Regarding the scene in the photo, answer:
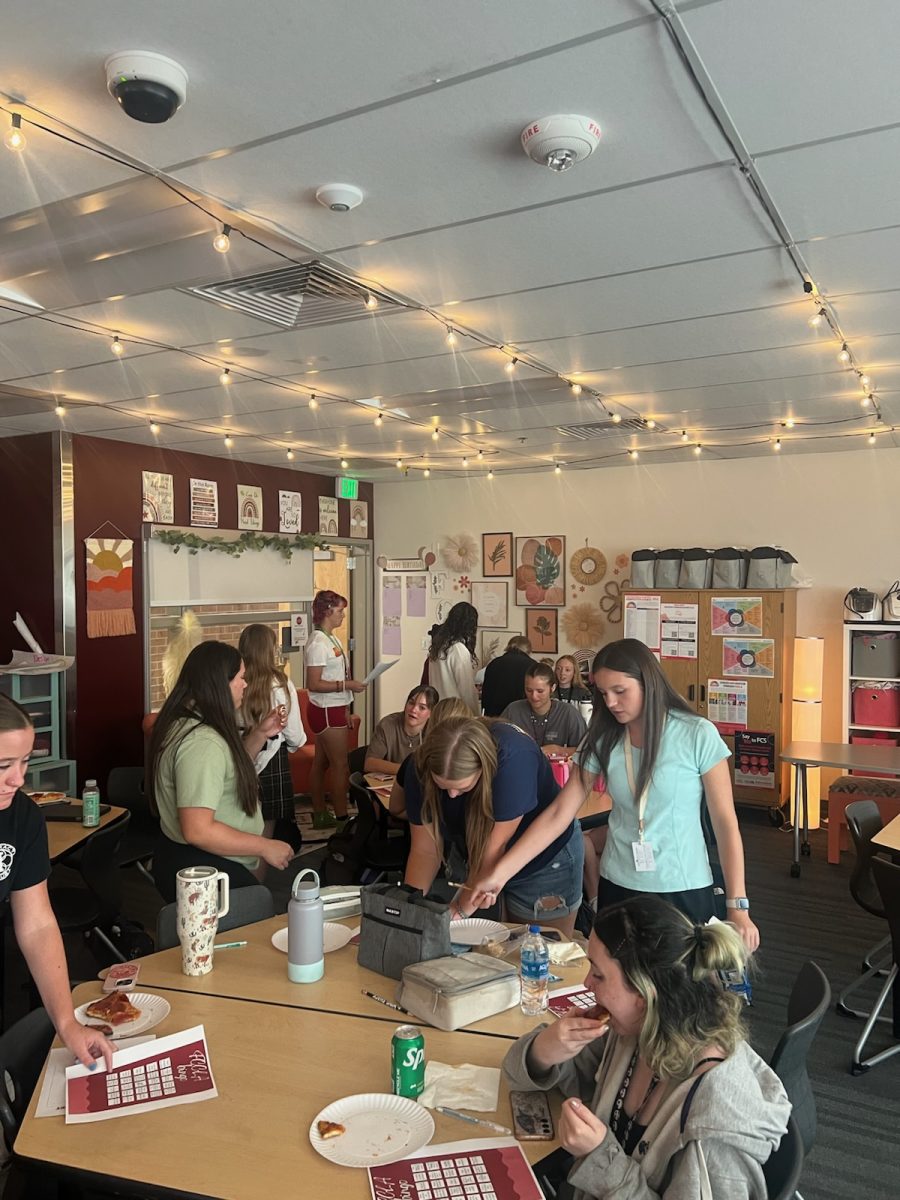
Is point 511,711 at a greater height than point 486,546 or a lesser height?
lesser

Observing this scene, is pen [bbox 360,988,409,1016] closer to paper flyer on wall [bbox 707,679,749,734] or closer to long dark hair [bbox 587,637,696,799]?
long dark hair [bbox 587,637,696,799]

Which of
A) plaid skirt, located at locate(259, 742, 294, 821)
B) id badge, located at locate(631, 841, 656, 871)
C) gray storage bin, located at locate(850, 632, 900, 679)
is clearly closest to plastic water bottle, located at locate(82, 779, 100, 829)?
plaid skirt, located at locate(259, 742, 294, 821)

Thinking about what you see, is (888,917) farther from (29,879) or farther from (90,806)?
(90,806)

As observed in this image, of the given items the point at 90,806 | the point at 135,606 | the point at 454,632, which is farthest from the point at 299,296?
the point at 135,606

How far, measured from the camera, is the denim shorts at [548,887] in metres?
2.99

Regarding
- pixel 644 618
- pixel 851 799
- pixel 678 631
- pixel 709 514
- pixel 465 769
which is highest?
pixel 709 514

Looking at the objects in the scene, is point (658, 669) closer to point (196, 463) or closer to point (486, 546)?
point (196, 463)

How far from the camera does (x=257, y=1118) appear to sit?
1740 mm

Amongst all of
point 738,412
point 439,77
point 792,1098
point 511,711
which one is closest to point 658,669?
point 792,1098

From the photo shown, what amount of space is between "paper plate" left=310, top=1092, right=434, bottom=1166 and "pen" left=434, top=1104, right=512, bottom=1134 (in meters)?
0.03

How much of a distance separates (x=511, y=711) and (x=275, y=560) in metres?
3.62

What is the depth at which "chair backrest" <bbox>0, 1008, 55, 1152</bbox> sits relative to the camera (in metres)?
1.89

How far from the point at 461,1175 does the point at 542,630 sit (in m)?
7.33

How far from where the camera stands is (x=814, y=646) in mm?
7234
